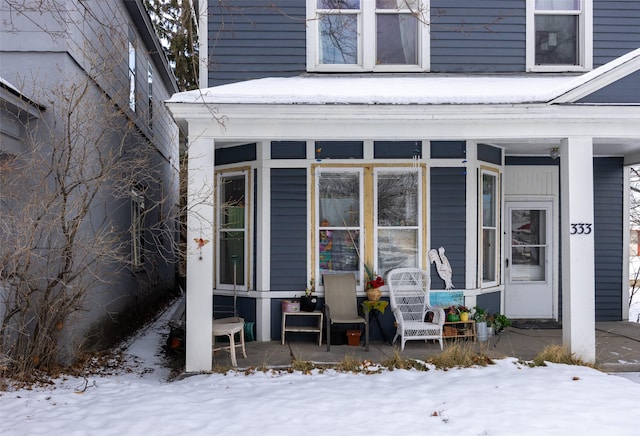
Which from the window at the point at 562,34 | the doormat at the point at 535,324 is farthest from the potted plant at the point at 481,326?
the window at the point at 562,34

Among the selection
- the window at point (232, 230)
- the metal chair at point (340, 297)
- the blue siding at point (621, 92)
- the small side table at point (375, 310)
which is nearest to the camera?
the blue siding at point (621, 92)

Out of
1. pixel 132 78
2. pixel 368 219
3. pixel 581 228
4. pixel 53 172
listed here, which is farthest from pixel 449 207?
Result: pixel 132 78

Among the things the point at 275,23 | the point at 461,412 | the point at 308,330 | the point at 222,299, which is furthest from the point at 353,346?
the point at 275,23

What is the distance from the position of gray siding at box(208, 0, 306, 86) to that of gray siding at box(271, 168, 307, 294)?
4.98 ft

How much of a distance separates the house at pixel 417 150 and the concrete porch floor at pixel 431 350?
1.57 feet

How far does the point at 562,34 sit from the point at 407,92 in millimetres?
3519

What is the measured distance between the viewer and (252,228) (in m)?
8.01

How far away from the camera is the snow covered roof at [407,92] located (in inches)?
249

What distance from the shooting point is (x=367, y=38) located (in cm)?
840

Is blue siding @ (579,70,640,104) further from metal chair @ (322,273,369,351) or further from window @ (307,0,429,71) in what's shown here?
metal chair @ (322,273,369,351)

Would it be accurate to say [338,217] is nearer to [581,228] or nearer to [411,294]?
[411,294]

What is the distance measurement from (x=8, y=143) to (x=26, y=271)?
1.40 meters

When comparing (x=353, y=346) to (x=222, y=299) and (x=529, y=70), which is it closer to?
(x=222, y=299)

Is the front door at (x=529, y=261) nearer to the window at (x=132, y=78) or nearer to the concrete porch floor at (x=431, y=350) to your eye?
the concrete porch floor at (x=431, y=350)
